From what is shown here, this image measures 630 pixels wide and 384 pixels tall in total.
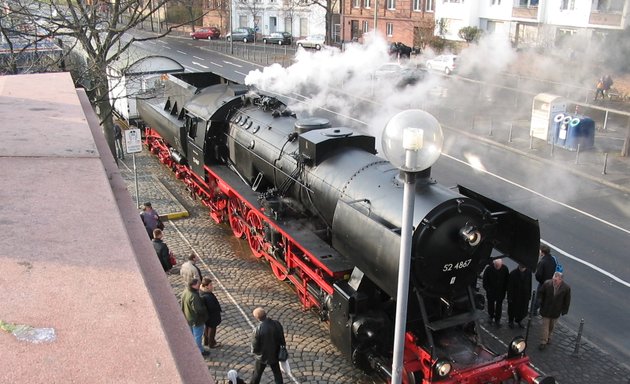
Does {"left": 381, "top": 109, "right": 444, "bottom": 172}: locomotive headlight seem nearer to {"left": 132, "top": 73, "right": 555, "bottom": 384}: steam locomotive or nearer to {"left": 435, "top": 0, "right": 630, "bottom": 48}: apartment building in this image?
{"left": 132, "top": 73, "right": 555, "bottom": 384}: steam locomotive

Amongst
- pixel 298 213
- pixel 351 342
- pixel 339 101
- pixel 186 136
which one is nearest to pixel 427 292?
pixel 351 342

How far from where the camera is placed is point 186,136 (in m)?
15.2

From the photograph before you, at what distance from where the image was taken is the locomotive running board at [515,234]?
308 inches

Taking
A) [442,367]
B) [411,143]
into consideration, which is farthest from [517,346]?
[411,143]

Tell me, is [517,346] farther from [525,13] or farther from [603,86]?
[525,13]

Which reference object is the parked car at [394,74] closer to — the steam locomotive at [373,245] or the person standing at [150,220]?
the steam locomotive at [373,245]

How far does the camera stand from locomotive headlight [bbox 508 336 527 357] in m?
7.37

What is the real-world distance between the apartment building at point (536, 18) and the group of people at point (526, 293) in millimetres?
26766

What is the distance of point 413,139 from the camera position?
15.0ft

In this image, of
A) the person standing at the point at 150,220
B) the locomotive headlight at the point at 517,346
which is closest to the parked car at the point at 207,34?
the person standing at the point at 150,220

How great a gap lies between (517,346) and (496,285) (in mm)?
2489

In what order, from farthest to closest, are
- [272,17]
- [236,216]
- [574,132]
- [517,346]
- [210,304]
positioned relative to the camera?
[272,17]
[574,132]
[236,216]
[210,304]
[517,346]

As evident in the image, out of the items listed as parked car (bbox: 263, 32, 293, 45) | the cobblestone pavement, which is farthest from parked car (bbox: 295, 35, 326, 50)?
the cobblestone pavement

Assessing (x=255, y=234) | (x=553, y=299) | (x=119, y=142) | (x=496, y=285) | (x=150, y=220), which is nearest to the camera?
(x=553, y=299)
